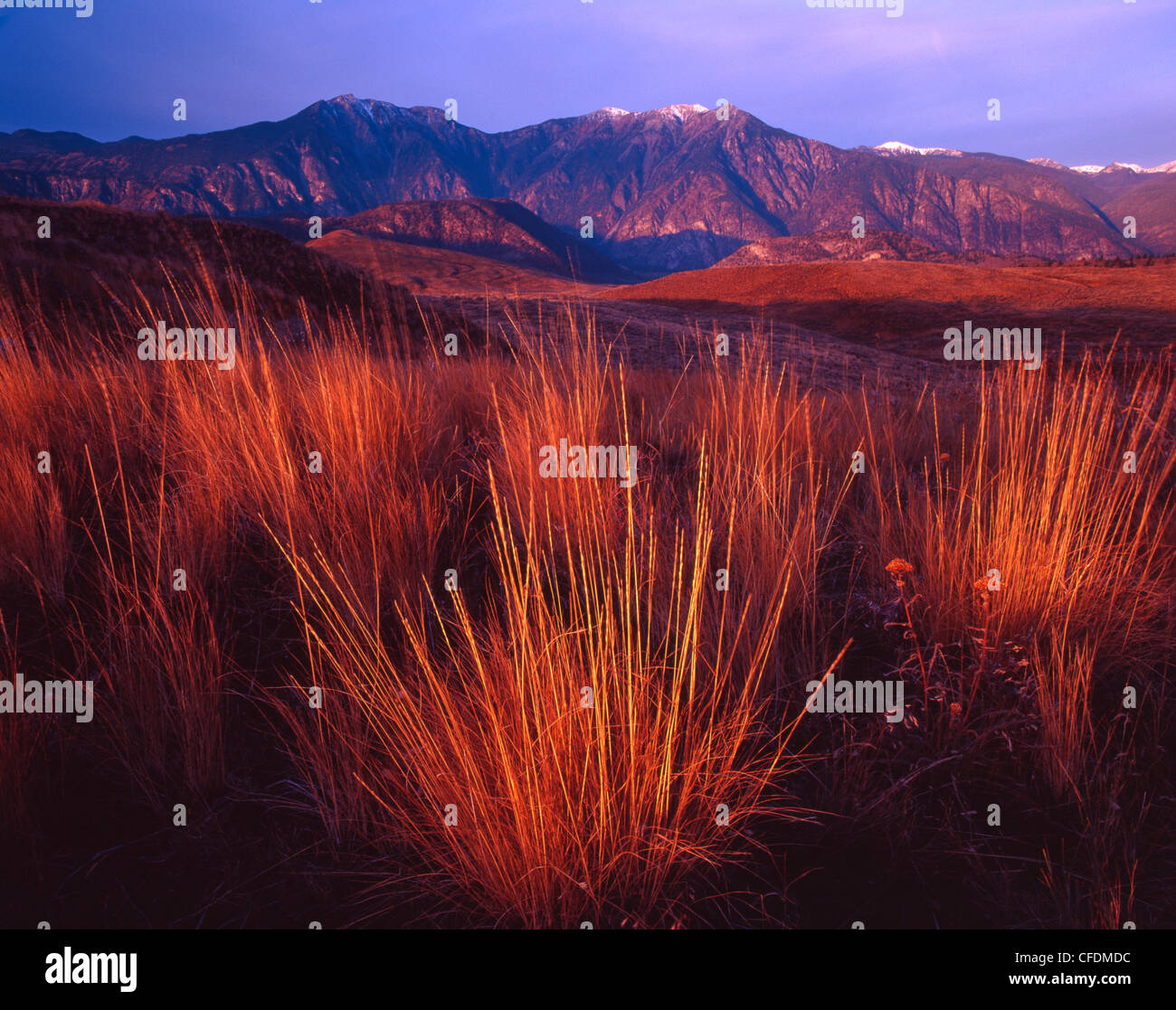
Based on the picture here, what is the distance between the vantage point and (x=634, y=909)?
1.28 meters

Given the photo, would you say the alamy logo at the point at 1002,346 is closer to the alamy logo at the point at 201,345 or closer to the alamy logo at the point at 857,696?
the alamy logo at the point at 857,696

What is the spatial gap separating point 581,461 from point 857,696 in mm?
1367

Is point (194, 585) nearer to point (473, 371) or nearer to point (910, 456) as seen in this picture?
point (473, 371)

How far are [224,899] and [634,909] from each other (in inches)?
32.6

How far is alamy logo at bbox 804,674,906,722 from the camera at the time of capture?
171cm

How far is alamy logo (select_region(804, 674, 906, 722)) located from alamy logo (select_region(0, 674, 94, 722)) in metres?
1.85

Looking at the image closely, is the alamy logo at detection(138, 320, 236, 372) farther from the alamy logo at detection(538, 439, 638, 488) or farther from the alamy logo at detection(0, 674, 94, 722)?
the alamy logo at detection(0, 674, 94, 722)

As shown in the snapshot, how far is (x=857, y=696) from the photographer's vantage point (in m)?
1.75

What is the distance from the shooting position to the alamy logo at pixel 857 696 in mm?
1711
